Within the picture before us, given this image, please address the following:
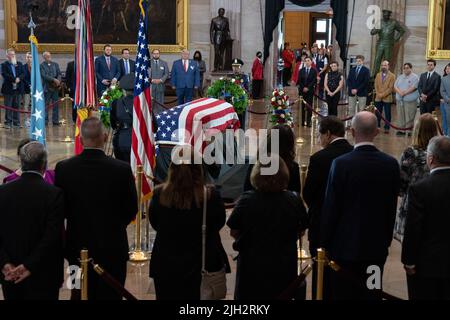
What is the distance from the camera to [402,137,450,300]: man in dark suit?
496 cm

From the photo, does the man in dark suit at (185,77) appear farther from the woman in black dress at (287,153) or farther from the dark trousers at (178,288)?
the dark trousers at (178,288)

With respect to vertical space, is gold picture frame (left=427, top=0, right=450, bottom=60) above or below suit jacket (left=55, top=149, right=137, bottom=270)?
above

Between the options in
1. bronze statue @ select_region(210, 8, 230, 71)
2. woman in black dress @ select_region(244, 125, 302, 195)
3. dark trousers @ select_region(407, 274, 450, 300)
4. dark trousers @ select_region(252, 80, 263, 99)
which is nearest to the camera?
dark trousers @ select_region(407, 274, 450, 300)

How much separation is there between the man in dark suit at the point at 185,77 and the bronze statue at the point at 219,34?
4450 millimetres

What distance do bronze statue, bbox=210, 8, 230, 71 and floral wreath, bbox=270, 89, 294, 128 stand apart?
10326 millimetres

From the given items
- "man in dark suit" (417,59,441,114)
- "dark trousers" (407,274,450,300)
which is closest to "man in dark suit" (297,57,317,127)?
"man in dark suit" (417,59,441,114)

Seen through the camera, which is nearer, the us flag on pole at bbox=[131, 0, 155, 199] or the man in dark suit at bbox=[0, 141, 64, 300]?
the man in dark suit at bbox=[0, 141, 64, 300]

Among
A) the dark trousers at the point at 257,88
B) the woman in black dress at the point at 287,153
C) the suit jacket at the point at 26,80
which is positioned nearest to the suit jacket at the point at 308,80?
the dark trousers at the point at 257,88

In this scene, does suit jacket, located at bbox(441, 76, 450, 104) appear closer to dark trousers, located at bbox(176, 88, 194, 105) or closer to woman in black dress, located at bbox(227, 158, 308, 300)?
dark trousers, located at bbox(176, 88, 194, 105)

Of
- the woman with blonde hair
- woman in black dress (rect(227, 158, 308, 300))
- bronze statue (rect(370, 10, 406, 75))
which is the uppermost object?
bronze statue (rect(370, 10, 406, 75))

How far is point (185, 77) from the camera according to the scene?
1856 centimetres

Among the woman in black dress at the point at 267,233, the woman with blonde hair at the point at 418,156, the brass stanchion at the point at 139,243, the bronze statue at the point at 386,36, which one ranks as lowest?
the brass stanchion at the point at 139,243

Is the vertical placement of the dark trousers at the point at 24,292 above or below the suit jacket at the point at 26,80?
below

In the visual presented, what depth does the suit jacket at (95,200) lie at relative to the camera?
5.04 metres
